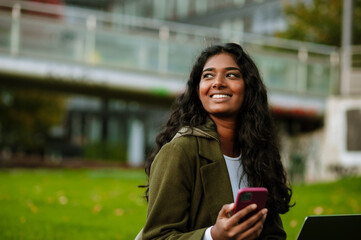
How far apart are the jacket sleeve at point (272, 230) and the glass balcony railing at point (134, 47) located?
13.4 meters

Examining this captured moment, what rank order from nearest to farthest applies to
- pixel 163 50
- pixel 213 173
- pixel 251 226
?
pixel 251 226
pixel 213 173
pixel 163 50

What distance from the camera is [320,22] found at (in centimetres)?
2298

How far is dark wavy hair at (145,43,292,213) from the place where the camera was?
2.75 meters

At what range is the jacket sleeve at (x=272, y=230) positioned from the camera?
8.93 feet

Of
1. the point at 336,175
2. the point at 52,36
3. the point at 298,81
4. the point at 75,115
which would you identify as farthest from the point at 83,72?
the point at 75,115

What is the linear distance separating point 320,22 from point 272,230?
846 inches

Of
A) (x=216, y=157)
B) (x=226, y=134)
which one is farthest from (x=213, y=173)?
(x=226, y=134)

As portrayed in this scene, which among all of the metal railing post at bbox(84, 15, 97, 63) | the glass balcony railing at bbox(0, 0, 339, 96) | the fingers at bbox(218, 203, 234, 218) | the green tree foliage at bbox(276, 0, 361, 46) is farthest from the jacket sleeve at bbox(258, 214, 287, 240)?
the green tree foliage at bbox(276, 0, 361, 46)

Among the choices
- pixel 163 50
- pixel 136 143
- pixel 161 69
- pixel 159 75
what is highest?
pixel 163 50

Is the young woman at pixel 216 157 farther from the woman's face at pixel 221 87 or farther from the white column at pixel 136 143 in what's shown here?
the white column at pixel 136 143

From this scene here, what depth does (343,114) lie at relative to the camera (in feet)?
56.9

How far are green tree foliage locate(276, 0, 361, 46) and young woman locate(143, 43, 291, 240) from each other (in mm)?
20590

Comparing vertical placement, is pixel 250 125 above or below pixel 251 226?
above

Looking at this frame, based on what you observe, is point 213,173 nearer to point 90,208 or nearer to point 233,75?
point 233,75
